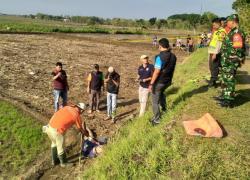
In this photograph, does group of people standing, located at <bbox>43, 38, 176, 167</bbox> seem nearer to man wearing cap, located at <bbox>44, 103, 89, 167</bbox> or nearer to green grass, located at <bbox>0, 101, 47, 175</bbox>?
man wearing cap, located at <bbox>44, 103, 89, 167</bbox>

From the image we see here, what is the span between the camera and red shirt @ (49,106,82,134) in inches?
412

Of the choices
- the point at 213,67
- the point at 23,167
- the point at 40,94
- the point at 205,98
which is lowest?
the point at 23,167

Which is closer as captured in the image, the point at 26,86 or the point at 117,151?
the point at 117,151

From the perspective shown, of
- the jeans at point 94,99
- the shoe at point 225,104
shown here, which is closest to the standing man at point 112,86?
the jeans at point 94,99

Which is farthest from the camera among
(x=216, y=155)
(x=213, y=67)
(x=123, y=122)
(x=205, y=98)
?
(x=123, y=122)

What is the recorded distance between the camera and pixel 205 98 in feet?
37.3

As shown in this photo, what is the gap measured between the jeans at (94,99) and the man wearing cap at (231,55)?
21.3 feet

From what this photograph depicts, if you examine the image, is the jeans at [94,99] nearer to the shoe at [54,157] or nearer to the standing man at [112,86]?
the standing man at [112,86]

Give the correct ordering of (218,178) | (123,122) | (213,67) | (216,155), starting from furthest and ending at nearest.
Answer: (123,122), (213,67), (216,155), (218,178)

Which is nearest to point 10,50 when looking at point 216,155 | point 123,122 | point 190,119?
point 123,122

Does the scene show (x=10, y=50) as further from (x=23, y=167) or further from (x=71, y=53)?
(x=23, y=167)

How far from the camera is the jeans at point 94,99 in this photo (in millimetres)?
15461

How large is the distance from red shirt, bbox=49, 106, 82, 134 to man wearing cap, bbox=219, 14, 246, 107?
3755 mm

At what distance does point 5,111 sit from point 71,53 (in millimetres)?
16059
